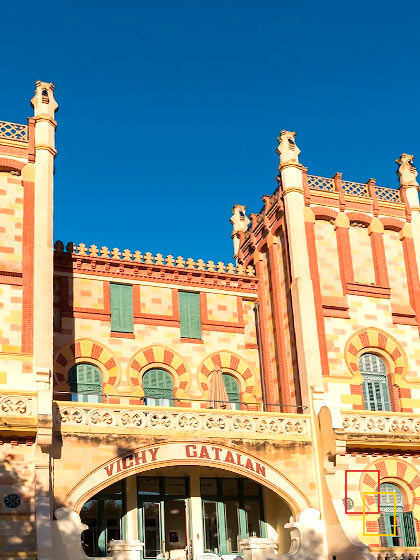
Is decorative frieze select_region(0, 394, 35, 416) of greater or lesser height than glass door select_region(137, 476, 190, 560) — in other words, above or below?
above

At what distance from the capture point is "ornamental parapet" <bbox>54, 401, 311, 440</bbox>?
71.9ft

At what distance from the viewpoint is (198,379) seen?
2773 centimetres

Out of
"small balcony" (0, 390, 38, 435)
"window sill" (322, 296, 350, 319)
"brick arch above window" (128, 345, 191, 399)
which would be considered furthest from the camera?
"window sill" (322, 296, 350, 319)

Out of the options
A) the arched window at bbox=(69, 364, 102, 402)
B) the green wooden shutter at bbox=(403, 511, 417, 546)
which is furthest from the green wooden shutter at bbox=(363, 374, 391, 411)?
the arched window at bbox=(69, 364, 102, 402)

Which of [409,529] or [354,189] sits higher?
[354,189]

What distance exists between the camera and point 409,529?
2492cm

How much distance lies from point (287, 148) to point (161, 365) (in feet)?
30.2

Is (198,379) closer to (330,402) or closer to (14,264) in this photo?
(330,402)

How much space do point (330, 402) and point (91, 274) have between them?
9.42 metres

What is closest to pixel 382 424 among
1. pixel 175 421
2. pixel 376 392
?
pixel 376 392

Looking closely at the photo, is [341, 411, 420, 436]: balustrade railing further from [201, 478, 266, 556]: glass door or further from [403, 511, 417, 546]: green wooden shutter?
[201, 478, 266, 556]: glass door

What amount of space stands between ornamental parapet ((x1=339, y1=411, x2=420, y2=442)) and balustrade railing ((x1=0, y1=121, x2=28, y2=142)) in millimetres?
13778

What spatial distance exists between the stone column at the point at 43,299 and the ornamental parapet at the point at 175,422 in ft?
2.85

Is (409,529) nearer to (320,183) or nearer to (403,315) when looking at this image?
(403,315)
